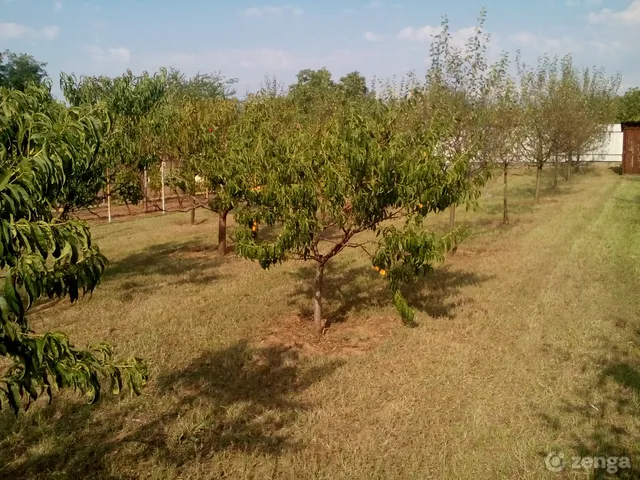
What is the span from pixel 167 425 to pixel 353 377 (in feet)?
7.26

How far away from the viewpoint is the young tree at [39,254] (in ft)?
7.86

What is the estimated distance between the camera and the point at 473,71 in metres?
13.6

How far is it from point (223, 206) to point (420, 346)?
708cm

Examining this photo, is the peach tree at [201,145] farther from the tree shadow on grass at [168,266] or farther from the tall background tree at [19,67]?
the tall background tree at [19,67]

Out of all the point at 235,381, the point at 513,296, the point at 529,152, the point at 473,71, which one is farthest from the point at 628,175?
the point at 235,381

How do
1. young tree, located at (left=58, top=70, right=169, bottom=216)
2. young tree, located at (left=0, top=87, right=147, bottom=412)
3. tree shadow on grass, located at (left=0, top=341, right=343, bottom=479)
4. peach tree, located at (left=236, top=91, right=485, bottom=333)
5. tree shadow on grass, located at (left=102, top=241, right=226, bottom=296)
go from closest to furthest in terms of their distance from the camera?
young tree, located at (left=0, top=87, right=147, bottom=412) → tree shadow on grass, located at (left=0, top=341, right=343, bottom=479) → peach tree, located at (left=236, top=91, right=485, bottom=333) → young tree, located at (left=58, top=70, right=169, bottom=216) → tree shadow on grass, located at (left=102, top=241, right=226, bottom=296)

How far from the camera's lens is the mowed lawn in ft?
15.6

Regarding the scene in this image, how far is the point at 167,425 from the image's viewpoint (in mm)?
5320

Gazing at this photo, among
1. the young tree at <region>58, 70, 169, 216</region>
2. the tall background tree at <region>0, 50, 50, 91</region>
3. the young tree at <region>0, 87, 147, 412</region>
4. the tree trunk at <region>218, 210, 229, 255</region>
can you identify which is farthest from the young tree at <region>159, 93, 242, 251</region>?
the tall background tree at <region>0, 50, 50, 91</region>

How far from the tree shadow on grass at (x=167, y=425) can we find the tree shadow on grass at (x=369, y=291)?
8.89ft

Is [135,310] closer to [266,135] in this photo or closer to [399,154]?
[266,135]

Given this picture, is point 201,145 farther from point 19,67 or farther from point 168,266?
point 19,67

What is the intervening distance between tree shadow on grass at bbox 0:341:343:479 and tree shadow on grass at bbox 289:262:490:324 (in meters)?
2.71

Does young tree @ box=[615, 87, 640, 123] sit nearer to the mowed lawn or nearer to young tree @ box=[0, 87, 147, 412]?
the mowed lawn
